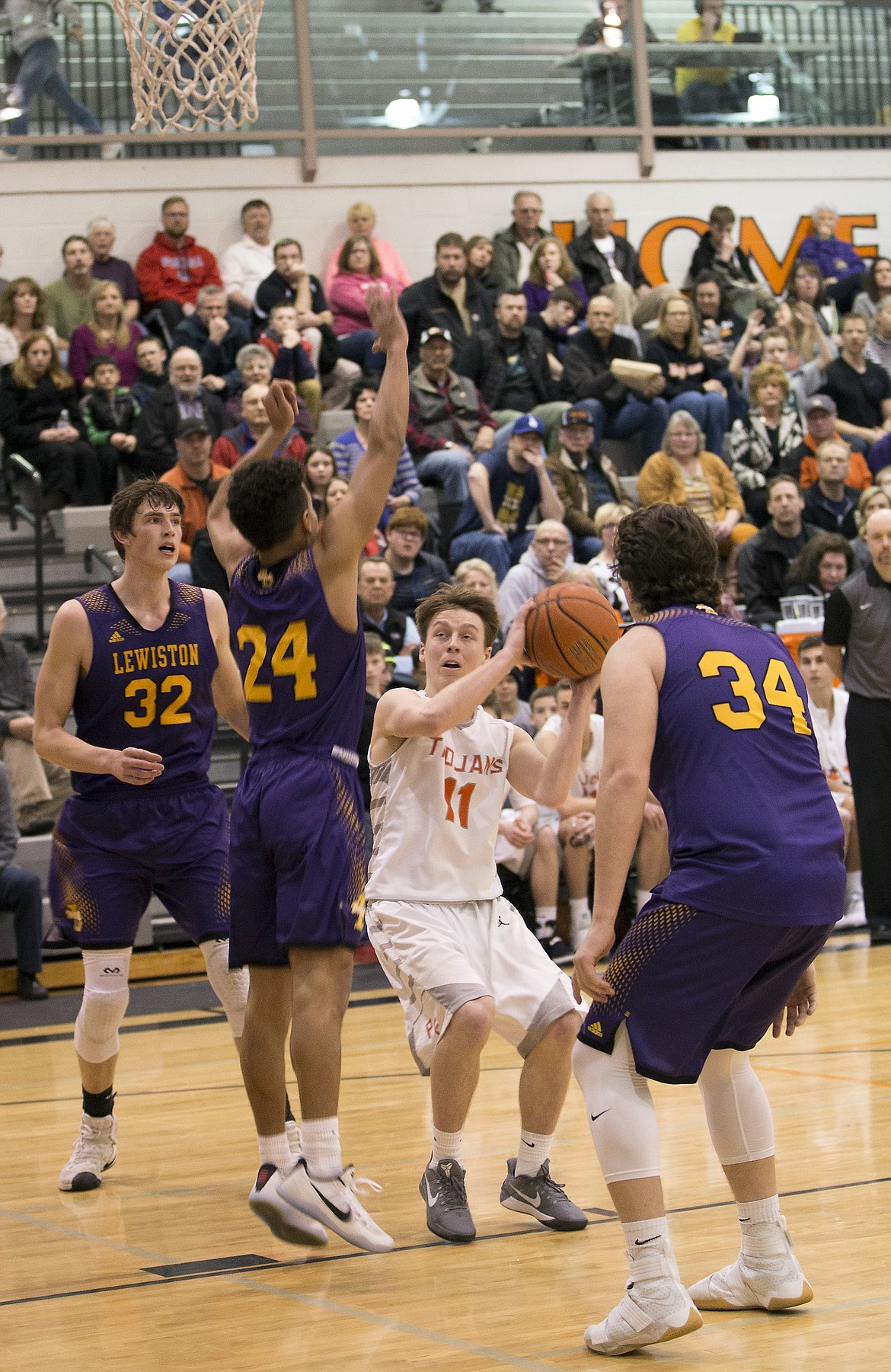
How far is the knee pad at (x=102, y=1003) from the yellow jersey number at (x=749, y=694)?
7.59 feet

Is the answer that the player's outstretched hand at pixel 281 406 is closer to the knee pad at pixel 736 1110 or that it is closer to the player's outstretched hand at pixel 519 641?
the player's outstretched hand at pixel 519 641

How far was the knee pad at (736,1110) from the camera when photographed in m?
3.41

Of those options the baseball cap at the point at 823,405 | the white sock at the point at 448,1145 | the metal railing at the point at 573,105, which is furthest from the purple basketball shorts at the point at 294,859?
the metal railing at the point at 573,105

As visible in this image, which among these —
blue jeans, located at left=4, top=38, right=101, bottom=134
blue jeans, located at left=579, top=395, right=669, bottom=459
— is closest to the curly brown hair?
blue jeans, located at left=579, top=395, right=669, bottom=459

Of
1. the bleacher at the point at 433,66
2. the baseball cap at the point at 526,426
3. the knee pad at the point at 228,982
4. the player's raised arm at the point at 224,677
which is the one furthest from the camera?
the bleacher at the point at 433,66

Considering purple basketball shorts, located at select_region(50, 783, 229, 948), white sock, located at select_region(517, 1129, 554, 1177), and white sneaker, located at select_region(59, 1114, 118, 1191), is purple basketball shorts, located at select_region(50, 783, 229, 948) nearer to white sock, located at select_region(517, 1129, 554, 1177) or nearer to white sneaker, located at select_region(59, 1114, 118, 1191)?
white sneaker, located at select_region(59, 1114, 118, 1191)

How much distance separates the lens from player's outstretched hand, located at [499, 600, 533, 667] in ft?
12.6

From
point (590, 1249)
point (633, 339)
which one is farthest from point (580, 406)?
point (590, 1249)

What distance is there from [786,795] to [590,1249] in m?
1.38

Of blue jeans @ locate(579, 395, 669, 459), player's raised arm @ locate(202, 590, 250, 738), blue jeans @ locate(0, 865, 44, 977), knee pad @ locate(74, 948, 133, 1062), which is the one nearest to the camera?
knee pad @ locate(74, 948, 133, 1062)

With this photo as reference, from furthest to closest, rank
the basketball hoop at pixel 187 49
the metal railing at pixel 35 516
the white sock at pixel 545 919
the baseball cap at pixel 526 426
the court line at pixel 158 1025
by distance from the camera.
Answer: the baseball cap at pixel 526 426 → the metal railing at pixel 35 516 → the white sock at pixel 545 919 → the court line at pixel 158 1025 → the basketball hoop at pixel 187 49

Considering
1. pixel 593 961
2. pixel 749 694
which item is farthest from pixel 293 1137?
pixel 749 694

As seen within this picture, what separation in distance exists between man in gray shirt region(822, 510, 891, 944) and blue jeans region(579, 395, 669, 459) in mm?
4171

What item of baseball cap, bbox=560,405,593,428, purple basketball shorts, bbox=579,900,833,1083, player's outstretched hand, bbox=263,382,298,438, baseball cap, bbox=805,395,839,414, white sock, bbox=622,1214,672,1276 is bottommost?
white sock, bbox=622,1214,672,1276
